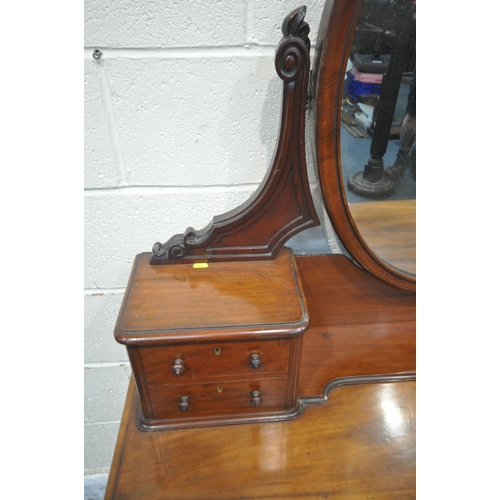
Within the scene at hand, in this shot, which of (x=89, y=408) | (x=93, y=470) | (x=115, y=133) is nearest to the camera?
(x=115, y=133)

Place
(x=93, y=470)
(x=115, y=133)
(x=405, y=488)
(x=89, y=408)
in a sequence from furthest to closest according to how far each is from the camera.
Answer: (x=93, y=470) → (x=89, y=408) → (x=115, y=133) → (x=405, y=488)

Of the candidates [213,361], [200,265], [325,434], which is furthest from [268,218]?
[325,434]

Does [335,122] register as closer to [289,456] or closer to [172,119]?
[172,119]

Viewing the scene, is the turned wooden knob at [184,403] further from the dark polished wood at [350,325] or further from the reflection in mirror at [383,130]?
the reflection in mirror at [383,130]

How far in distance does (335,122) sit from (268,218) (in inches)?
7.5

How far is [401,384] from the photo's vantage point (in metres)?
0.70

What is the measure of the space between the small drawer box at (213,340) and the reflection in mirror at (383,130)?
7.0 inches

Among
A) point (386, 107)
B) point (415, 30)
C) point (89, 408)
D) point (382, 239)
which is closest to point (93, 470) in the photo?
point (89, 408)

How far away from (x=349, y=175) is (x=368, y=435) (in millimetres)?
416

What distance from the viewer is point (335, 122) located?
2.00ft

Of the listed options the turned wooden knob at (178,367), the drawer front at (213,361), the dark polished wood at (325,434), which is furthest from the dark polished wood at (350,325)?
the turned wooden knob at (178,367)

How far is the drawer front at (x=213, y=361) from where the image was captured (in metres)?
0.59
